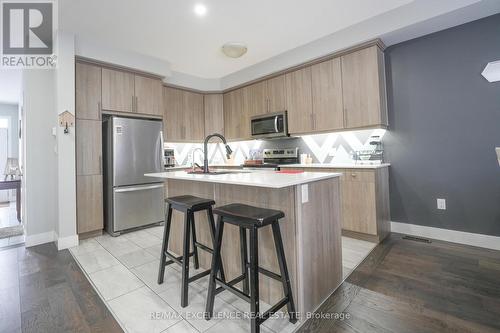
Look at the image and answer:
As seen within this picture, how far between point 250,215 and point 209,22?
2.63m

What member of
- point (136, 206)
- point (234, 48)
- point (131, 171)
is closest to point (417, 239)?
point (234, 48)

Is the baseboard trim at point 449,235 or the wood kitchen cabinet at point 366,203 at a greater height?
the wood kitchen cabinet at point 366,203

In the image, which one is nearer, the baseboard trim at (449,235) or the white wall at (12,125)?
the baseboard trim at (449,235)

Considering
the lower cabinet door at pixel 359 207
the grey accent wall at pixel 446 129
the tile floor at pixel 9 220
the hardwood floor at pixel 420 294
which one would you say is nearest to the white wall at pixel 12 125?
the tile floor at pixel 9 220

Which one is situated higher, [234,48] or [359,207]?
[234,48]

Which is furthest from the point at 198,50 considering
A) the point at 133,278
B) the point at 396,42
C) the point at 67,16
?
the point at 133,278

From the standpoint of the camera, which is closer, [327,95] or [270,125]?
[327,95]

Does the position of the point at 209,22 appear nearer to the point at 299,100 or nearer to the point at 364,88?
the point at 299,100

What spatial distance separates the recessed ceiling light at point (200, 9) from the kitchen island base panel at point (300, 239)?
2.01m

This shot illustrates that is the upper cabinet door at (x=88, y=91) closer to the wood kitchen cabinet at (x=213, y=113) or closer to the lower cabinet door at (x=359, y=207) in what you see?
the wood kitchen cabinet at (x=213, y=113)

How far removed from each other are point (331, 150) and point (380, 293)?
2.35 metres

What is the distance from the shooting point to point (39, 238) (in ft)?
10.3

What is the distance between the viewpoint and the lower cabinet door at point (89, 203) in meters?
3.16

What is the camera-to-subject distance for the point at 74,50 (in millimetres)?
3072
